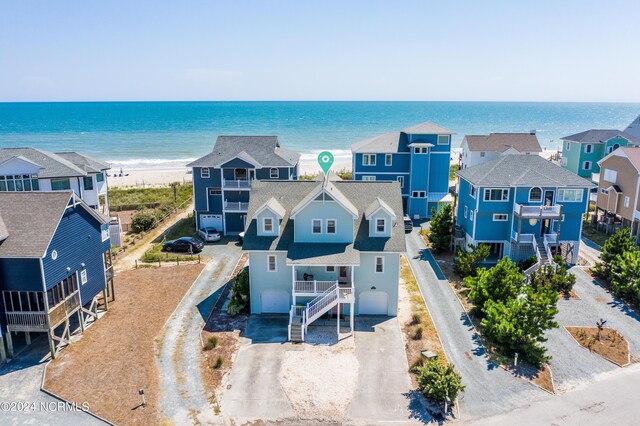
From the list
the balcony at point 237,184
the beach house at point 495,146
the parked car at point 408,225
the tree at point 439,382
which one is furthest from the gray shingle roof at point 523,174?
the beach house at point 495,146

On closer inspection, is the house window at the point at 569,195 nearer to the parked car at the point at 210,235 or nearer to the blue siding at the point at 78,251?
the parked car at the point at 210,235

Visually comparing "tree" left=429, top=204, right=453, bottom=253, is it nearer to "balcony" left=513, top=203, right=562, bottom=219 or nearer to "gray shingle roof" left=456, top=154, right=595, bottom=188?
"gray shingle roof" left=456, top=154, right=595, bottom=188

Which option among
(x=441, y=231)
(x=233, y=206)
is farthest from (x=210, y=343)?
(x=441, y=231)

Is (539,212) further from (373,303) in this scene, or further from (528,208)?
(373,303)

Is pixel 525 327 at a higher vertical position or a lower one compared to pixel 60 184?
lower

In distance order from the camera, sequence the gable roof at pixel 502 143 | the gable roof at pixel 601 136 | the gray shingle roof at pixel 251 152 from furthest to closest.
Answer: the gable roof at pixel 601 136 → the gable roof at pixel 502 143 → the gray shingle roof at pixel 251 152

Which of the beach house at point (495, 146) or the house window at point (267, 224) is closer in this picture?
the house window at point (267, 224)
